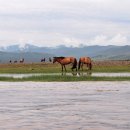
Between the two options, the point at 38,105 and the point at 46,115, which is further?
the point at 38,105

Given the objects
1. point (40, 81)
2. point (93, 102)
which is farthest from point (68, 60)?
point (93, 102)

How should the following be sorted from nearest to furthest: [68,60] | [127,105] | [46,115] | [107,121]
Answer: [107,121] → [46,115] → [127,105] → [68,60]

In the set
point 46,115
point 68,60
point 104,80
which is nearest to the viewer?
point 46,115

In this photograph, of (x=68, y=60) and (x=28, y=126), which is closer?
(x=28, y=126)

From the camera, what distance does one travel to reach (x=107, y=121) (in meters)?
17.7

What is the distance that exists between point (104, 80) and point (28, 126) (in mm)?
28250

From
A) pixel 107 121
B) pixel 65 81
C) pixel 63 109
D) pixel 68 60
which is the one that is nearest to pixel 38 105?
pixel 63 109

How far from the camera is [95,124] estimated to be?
17125mm

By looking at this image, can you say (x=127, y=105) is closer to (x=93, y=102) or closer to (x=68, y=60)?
(x=93, y=102)

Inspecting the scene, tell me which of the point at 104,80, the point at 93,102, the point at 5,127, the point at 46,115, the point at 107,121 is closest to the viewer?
the point at 5,127

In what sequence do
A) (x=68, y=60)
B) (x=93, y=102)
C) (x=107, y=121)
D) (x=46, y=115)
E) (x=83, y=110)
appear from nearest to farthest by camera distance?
(x=107, y=121)
(x=46, y=115)
(x=83, y=110)
(x=93, y=102)
(x=68, y=60)

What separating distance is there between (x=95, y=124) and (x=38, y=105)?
6.85 m

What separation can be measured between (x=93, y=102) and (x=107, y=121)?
7096mm

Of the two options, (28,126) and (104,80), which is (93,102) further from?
(104,80)
